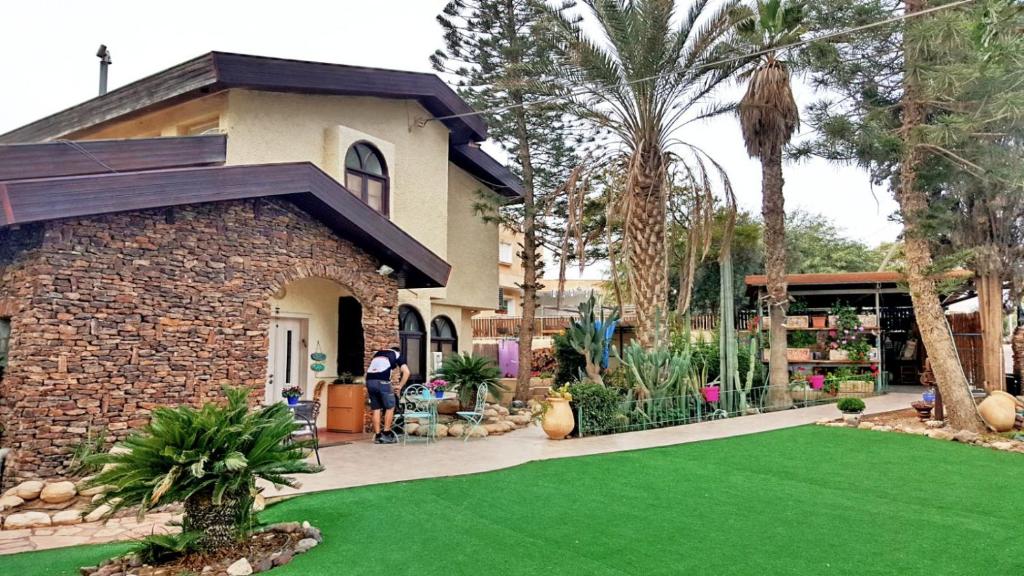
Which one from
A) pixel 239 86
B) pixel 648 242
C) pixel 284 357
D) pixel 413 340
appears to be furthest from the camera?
pixel 413 340

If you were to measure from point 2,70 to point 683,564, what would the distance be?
21517 mm

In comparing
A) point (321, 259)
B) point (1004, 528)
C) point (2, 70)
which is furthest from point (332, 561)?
point (2, 70)

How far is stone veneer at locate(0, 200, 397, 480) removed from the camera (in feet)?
25.7

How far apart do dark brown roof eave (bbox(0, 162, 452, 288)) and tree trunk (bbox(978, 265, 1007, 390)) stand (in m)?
12.2

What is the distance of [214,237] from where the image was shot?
31.0 feet

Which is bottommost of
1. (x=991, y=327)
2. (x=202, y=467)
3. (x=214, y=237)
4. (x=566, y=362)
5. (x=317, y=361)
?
(x=202, y=467)

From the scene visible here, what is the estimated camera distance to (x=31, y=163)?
30.4ft

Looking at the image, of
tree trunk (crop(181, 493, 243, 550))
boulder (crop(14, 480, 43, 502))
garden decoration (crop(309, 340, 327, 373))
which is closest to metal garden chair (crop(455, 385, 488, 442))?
garden decoration (crop(309, 340, 327, 373))

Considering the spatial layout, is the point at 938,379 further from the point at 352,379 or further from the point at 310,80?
the point at 310,80

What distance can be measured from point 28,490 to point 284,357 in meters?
4.93

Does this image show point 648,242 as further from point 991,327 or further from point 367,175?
point 991,327

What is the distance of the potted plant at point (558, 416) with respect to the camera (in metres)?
11.0

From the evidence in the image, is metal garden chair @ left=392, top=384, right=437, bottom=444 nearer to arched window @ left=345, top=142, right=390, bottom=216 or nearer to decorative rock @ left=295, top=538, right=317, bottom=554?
arched window @ left=345, top=142, right=390, bottom=216

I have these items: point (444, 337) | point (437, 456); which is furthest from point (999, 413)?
point (444, 337)
